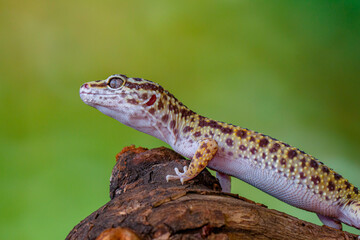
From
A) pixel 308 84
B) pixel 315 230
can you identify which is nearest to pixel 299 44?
pixel 308 84

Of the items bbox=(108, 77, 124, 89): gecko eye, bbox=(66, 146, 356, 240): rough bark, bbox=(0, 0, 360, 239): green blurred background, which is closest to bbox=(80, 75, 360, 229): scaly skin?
bbox=(108, 77, 124, 89): gecko eye

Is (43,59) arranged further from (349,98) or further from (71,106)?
(349,98)

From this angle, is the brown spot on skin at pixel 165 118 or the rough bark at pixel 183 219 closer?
the rough bark at pixel 183 219

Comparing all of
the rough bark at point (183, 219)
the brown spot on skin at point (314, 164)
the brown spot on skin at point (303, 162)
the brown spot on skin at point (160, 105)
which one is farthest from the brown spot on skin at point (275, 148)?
the brown spot on skin at point (160, 105)

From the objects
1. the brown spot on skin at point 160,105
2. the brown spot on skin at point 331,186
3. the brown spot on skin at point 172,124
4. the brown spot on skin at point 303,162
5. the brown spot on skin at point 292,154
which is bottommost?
the brown spot on skin at point 331,186

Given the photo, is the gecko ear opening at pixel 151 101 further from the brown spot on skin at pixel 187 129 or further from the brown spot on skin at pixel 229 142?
the brown spot on skin at pixel 229 142

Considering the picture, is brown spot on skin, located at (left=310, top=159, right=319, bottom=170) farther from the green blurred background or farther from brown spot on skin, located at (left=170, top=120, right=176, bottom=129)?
the green blurred background
